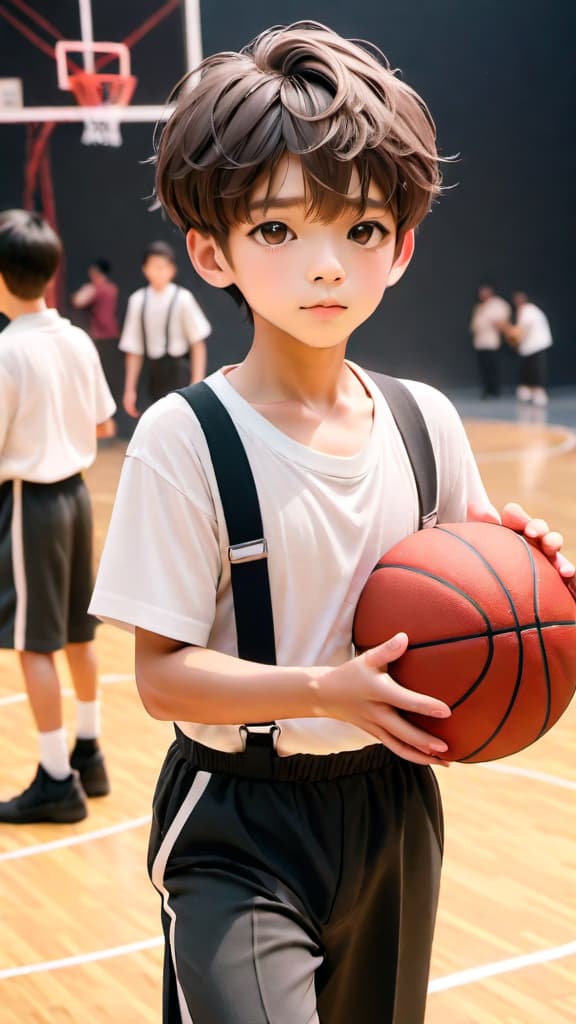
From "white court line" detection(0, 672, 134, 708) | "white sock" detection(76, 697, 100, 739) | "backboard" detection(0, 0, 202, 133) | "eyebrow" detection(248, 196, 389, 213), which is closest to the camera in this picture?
"eyebrow" detection(248, 196, 389, 213)

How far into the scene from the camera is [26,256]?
152 inches

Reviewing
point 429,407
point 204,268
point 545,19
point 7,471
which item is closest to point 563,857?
point 7,471

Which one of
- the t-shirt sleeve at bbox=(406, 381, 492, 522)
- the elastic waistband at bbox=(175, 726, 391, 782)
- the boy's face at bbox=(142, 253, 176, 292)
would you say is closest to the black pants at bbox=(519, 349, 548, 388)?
the boy's face at bbox=(142, 253, 176, 292)

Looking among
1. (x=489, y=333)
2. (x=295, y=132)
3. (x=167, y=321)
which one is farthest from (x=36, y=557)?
(x=489, y=333)

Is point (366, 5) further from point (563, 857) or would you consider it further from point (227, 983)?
point (227, 983)

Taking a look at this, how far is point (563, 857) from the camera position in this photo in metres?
3.66

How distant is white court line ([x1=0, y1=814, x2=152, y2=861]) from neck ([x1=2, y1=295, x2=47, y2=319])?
4.84ft

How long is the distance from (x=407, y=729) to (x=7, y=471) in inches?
102

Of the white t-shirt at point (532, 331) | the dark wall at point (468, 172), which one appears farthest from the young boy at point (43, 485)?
the white t-shirt at point (532, 331)

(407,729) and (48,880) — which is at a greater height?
(407,729)

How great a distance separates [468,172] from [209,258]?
15277 mm

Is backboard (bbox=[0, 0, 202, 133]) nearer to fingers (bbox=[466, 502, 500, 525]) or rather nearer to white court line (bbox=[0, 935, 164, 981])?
white court line (bbox=[0, 935, 164, 981])

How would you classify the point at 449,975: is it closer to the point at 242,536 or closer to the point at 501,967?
the point at 501,967

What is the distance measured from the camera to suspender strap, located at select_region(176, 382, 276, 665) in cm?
158
